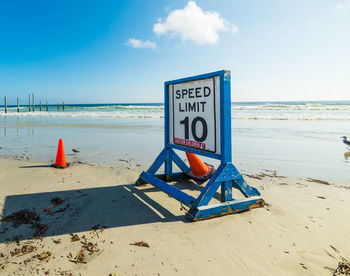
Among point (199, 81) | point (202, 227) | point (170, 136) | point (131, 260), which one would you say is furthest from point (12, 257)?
point (199, 81)

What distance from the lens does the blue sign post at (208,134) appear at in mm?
3172

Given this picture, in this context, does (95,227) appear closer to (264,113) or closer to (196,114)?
(196,114)

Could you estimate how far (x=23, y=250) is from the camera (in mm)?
2387

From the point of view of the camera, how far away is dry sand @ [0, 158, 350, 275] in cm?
220

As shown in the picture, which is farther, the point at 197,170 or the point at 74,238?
the point at 197,170

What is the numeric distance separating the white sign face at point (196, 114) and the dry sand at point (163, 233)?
106 cm

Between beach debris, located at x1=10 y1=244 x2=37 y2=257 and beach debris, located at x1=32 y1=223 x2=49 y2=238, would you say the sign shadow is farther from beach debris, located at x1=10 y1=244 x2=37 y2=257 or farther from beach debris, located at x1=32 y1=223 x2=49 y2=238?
beach debris, located at x1=10 y1=244 x2=37 y2=257

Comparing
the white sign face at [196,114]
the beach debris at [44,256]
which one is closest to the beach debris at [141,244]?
the beach debris at [44,256]

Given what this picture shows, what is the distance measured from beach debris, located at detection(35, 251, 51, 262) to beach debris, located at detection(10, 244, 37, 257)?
0.45ft

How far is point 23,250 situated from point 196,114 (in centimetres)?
283

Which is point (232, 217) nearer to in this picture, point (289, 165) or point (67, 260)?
point (67, 260)

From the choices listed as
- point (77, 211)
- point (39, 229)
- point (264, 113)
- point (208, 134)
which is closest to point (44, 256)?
point (39, 229)

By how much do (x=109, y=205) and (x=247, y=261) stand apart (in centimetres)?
219

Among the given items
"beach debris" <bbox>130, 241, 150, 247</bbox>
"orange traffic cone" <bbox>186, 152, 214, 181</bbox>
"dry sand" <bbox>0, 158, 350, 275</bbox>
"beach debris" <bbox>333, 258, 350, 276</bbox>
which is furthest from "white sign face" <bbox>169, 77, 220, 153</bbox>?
"beach debris" <bbox>333, 258, 350, 276</bbox>
